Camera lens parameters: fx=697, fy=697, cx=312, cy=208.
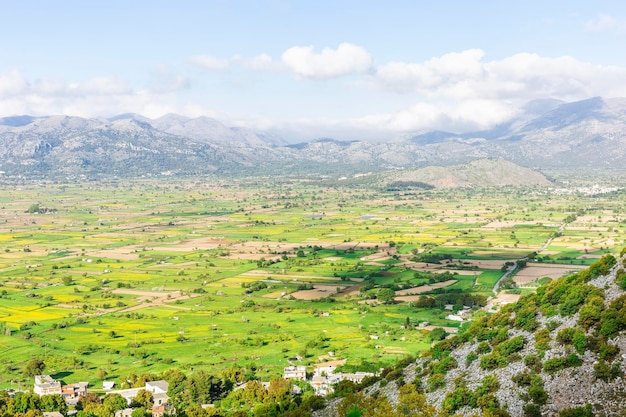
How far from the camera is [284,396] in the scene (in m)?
62.8

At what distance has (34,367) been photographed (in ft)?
244

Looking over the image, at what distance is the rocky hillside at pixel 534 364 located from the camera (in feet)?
148

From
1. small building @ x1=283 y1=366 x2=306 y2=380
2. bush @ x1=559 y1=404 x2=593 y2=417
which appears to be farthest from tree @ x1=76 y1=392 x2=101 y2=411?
bush @ x1=559 y1=404 x2=593 y2=417

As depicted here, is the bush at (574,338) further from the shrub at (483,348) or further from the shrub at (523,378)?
the shrub at (483,348)

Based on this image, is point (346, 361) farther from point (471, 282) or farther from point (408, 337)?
point (471, 282)

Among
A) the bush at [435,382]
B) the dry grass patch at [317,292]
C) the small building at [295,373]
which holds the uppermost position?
the bush at [435,382]

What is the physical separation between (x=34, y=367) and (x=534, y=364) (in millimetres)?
52274

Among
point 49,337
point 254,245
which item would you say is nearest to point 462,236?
point 254,245

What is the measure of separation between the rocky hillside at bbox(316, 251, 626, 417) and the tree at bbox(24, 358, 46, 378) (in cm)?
3573

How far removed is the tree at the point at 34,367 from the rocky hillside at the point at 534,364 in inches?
1407

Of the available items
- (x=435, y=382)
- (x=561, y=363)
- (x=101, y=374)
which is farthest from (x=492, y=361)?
(x=101, y=374)

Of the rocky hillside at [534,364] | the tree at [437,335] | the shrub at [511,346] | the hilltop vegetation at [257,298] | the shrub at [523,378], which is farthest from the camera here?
the tree at [437,335]

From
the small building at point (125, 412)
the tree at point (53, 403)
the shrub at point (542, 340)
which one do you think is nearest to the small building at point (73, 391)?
the tree at point (53, 403)

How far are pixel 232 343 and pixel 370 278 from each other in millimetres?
44003
